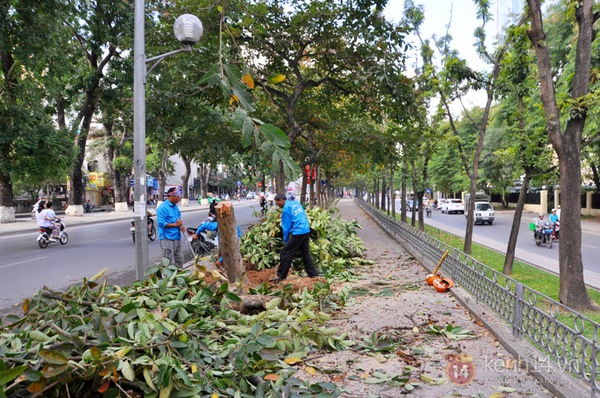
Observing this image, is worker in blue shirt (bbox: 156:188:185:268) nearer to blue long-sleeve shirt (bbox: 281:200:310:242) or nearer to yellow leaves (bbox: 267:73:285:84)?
blue long-sleeve shirt (bbox: 281:200:310:242)

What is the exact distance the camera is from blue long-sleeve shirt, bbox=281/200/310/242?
654 centimetres

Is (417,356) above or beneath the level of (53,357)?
beneath

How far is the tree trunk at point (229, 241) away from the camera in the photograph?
5.92 m

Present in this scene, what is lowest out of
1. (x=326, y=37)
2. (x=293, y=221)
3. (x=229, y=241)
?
(x=229, y=241)

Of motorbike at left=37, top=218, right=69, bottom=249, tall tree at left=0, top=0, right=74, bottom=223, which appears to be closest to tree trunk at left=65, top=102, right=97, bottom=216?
tall tree at left=0, top=0, right=74, bottom=223

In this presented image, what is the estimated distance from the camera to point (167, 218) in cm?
716

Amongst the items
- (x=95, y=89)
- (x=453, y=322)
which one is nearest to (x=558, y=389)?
(x=453, y=322)

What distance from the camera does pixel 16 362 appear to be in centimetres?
235

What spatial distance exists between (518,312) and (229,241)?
365 centimetres

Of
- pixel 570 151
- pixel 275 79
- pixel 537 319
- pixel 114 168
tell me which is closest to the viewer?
pixel 275 79

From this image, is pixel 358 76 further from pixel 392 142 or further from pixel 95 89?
pixel 95 89

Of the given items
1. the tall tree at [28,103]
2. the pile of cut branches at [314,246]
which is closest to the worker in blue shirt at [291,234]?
the pile of cut branches at [314,246]

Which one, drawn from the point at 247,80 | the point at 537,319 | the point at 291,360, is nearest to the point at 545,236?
the point at 537,319

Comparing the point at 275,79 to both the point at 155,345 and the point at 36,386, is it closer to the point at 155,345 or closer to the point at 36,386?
the point at 155,345
